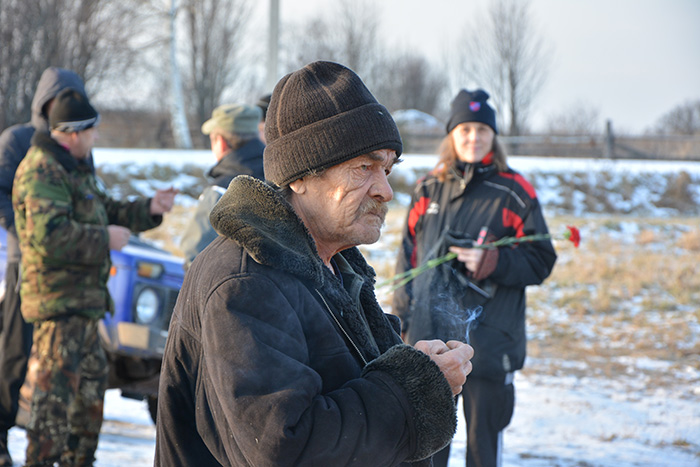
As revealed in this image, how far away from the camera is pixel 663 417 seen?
534cm

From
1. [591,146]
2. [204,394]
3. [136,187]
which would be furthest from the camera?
[591,146]

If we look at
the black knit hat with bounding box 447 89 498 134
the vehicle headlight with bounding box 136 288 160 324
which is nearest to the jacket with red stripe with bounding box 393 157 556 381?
the black knit hat with bounding box 447 89 498 134

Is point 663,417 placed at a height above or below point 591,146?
above

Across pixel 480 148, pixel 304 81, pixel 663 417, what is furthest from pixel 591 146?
pixel 304 81

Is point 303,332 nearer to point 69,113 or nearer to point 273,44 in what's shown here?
point 69,113

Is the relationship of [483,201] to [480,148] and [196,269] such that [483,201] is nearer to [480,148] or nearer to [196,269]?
[480,148]

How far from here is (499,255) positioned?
3.61m

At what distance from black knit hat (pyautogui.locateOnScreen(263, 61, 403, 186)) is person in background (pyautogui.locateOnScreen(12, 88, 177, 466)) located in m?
2.31

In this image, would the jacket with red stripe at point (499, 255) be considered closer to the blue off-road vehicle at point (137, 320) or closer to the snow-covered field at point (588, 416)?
the snow-covered field at point (588, 416)

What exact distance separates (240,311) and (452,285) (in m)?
2.07

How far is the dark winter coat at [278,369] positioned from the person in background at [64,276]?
2213mm

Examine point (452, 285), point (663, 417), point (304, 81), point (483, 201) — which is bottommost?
point (663, 417)

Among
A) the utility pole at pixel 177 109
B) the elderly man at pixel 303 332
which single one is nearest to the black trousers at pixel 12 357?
the elderly man at pixel 303 332

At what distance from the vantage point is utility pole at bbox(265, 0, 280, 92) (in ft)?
30.5
